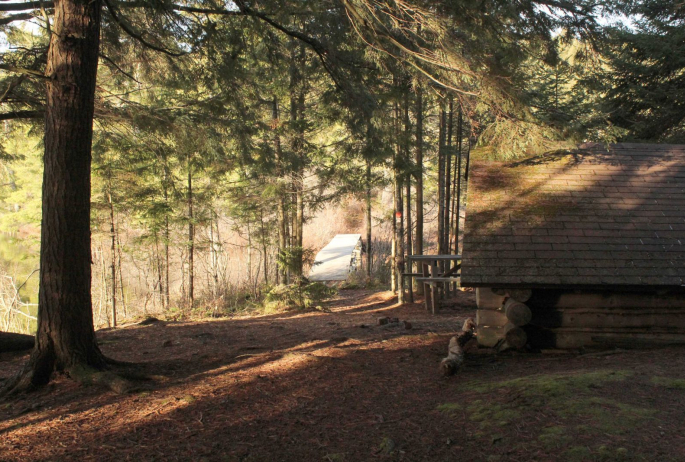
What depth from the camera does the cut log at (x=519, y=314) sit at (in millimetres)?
7230

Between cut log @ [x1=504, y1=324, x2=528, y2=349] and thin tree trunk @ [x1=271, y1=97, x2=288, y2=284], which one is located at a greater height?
thin tree trunk @ [x1=271, y1=97, x2=288, y2=284]

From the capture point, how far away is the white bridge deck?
25.0 metres

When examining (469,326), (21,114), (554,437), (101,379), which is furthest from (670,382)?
(21,114)

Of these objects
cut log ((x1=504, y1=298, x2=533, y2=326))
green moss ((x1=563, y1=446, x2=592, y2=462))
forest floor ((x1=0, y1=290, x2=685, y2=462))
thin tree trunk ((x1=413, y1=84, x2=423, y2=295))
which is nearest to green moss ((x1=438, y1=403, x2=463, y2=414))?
forest floor ((x1=0, y1=290, x2=685, y2=462))

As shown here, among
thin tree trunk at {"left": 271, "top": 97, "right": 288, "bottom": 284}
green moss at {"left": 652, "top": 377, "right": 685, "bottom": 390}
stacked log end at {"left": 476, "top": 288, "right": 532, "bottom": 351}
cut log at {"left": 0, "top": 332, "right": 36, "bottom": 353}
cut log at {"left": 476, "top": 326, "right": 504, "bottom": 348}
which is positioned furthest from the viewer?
thin tree trunk at {"left": 271, "top": 97, "right": 288, "bottom": 284}

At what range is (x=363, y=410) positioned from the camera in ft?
17.2

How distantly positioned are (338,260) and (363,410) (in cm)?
2188

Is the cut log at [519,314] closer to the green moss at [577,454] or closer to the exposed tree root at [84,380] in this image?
the green moss at [577,454]

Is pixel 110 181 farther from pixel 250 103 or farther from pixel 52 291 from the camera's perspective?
pixel 52 291

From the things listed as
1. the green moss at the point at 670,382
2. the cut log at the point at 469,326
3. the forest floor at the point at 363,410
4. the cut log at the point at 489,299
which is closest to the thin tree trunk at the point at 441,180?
the cut log at the point at 469,326

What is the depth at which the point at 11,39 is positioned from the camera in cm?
857

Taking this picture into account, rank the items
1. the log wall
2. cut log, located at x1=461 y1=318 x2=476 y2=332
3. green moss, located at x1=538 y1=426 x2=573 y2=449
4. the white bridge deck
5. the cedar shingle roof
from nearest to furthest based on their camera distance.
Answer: green moss, located at x1=538 y1=426 x2=573 y2=449, the cedar shingle roof, the log wall, cut log, located at x1=461 y1=318 x2=476 y2=332, the white bridge deck

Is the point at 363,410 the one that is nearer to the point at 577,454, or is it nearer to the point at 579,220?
the point at 577,454

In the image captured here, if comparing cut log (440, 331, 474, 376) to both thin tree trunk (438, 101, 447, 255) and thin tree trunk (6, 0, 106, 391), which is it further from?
thin tree trunk (438, 101, 447, 255)
